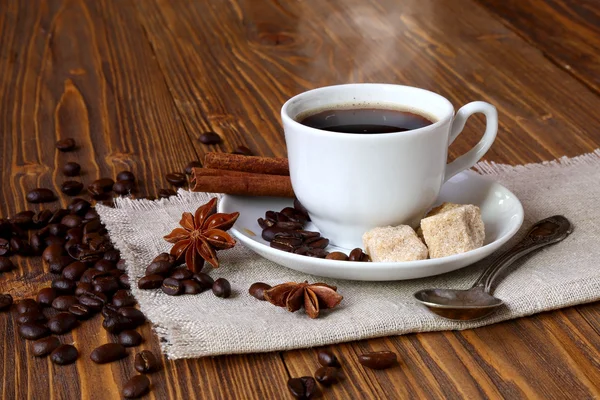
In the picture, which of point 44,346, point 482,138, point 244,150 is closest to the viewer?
point 44,346

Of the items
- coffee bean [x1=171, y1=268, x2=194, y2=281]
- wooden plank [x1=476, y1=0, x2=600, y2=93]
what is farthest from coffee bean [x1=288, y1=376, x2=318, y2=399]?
wooden plank [x1=476, y1=0, x2=600, y2=93]

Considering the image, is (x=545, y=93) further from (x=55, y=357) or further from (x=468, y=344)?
(x=55, y=357)

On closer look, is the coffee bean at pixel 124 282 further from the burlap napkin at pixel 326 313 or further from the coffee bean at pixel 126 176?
the coffee bean at pixel 126 176

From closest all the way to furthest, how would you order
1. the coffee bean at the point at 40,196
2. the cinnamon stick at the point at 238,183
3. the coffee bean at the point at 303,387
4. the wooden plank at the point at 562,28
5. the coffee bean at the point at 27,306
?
the coffee bean at the point at 303,387, the coffee bean at the point at 27,306, the cinnamon stick at the point at 238,183, the coffee bean at the point at 40,196, the wooden plank at the point at 562,28

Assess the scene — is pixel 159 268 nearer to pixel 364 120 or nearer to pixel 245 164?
pixel 245 164

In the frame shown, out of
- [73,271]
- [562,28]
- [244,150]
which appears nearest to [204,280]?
[73,271]

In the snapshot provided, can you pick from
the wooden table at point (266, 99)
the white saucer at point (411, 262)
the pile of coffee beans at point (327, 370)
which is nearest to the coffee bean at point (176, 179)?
the wooden table at point (266, 99)
